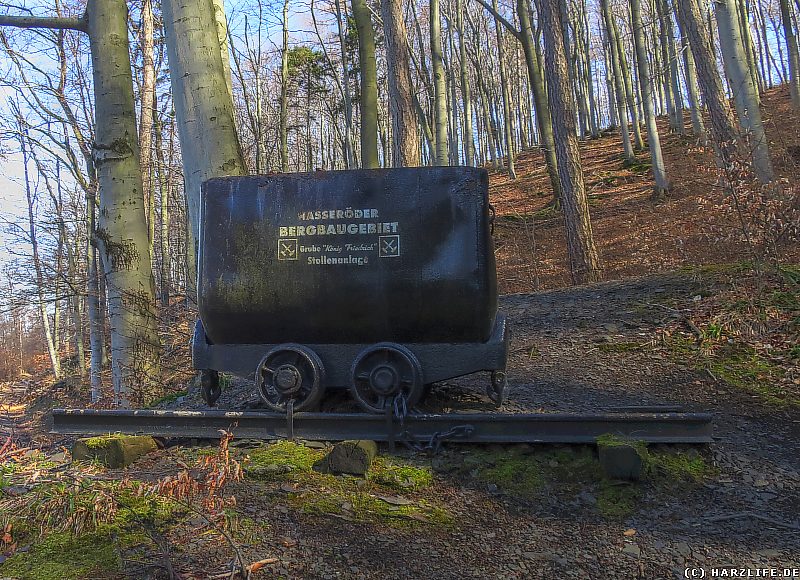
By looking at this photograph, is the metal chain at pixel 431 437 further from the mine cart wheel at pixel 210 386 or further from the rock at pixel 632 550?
the mine cart wheel at pixel 210 386

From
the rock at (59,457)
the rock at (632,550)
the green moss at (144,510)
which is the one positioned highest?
the rock at (59,457)

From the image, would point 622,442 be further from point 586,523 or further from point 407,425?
point 407,425

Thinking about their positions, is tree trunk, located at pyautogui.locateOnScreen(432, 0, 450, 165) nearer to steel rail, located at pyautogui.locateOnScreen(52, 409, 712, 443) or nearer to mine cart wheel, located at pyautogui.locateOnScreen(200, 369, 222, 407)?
mine cart wheel, located at pyautogui.locateOnScreen(200, 369, 222, 407)

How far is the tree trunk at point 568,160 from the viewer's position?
11.8 metres

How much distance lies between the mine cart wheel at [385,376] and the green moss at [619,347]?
130 inches

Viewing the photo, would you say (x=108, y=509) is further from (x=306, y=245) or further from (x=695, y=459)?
(x=695, y=459)

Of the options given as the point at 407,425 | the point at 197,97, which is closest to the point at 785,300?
the point at 407,425

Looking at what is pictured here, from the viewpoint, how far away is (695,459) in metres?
4.23

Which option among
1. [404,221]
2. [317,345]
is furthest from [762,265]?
[317,345]

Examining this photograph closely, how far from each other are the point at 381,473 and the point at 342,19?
88.7ft

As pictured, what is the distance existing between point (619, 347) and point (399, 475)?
13.5 ft

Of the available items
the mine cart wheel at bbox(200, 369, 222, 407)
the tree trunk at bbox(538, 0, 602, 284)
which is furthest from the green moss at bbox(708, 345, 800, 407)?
the tree trunk at bbox(538, 0, 602, 284)

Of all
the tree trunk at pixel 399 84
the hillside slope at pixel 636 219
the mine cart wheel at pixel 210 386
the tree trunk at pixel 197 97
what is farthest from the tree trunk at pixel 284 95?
the mine cart wheel at pixel 210 386

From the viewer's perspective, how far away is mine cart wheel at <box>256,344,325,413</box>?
4.89 meters
